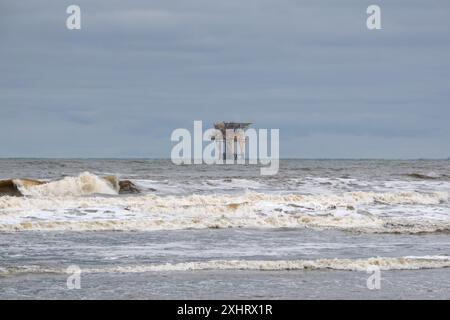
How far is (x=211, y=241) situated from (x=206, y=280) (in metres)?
5.04

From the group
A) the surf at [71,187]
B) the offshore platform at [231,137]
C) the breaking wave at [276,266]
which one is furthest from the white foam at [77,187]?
the offshore platform at [231,137]

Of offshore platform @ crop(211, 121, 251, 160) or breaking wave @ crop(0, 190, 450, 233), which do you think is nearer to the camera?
breaking wave @ crop(0, 190, 450, 233)

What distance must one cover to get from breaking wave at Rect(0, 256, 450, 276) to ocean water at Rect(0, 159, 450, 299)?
2 centimetres

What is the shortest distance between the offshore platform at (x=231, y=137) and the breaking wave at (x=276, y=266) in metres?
82.0

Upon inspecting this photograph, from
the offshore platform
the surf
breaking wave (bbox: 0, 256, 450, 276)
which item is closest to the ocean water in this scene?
breaking wave (bbox: 0, 256, 450, 276)

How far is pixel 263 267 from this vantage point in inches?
512

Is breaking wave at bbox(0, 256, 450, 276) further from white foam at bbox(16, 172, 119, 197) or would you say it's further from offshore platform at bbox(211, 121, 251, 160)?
offshore platform at bbox(211, 121, 251, 160)

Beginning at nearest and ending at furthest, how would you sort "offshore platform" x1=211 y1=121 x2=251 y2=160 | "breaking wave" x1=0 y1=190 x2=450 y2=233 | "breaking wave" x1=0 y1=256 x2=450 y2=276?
"breaking wave" x1=0 y1=256 x2=450 y2=276
"breaking wave" x1=0 y1=190 x2=450 y2=233
"offshore platform" x1=211 y1=121 x2=251 y2=160

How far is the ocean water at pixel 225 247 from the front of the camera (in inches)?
447

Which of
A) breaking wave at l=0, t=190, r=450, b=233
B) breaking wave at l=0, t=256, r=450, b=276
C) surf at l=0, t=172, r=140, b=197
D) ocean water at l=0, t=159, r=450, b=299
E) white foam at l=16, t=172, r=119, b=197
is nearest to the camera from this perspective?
ocean water at l=0, t=159, r=450, b=299

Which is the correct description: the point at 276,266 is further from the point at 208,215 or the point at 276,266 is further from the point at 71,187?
the point at 71,187

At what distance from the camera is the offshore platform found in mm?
97438

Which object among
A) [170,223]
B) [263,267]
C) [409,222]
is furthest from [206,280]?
[409,222]
